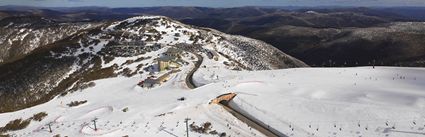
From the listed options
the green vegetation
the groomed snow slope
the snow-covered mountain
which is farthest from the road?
the green vegetation

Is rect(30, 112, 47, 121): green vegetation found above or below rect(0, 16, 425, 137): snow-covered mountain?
below

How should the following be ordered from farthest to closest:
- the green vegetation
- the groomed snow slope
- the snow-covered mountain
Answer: the green vegetation → the snow-covered mountain → the groomed snow slope

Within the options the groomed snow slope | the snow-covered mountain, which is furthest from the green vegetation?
the groomed snow slope

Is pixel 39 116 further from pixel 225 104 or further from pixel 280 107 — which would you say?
pixel 280 107

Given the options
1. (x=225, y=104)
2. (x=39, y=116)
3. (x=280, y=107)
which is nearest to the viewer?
(x=280, y=107)

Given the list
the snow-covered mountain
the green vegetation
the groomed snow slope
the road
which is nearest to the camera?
the groomed snow slope

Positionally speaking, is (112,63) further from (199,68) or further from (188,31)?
(188,31)

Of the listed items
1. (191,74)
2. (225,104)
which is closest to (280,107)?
(225,104)

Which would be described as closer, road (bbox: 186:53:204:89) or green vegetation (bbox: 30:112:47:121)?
green vegetation (bbox: 30:112:47:121)

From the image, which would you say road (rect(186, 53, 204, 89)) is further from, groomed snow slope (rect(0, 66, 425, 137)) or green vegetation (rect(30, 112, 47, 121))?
green vegetation (rect(30, 112, 47, 121))

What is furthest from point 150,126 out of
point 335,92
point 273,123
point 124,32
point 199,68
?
point 124,32
